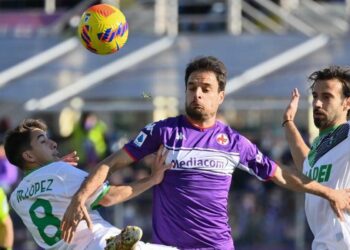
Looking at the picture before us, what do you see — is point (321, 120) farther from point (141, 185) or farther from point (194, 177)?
point (141, 185)

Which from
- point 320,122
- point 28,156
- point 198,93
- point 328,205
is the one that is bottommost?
point 328,205

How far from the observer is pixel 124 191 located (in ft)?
26.0

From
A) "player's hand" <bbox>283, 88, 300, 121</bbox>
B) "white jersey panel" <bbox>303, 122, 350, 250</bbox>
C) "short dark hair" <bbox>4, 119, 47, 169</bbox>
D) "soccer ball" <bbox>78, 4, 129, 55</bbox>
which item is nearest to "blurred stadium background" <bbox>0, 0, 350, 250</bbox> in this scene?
"soccer ball" <bbox>78, 4, 129, 55</bbox>

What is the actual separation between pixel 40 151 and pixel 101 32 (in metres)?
1.86

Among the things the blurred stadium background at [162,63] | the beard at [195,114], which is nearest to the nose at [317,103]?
the beard at [195,114]

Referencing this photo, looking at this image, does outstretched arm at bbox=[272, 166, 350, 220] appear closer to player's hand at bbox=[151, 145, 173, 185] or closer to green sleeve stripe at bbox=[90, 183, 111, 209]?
player's hand at bbox=[151, 145, 173, 185]

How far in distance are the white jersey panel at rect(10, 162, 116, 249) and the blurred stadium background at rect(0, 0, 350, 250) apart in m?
8.97

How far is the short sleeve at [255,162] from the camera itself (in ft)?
26.0

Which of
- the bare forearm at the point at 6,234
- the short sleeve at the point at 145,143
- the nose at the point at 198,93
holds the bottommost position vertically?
the bare forearm at the point at 6,234

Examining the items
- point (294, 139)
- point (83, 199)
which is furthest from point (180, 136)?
point (294, 139)

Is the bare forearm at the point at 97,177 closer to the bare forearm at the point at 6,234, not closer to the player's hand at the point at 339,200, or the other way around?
the player's hand at the point at 339,200

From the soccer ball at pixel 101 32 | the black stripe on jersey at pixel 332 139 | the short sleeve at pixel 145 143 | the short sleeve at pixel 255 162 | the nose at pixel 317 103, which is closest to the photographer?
the short sleeve at pixel 145 143

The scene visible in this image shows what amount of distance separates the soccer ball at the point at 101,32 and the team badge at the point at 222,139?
7.40 feet

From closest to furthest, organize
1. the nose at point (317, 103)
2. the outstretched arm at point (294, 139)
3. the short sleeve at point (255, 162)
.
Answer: the short sleeve at point (255, 162) → the nose at point (317, 103) → the outstretched arm at point (294, 139)
